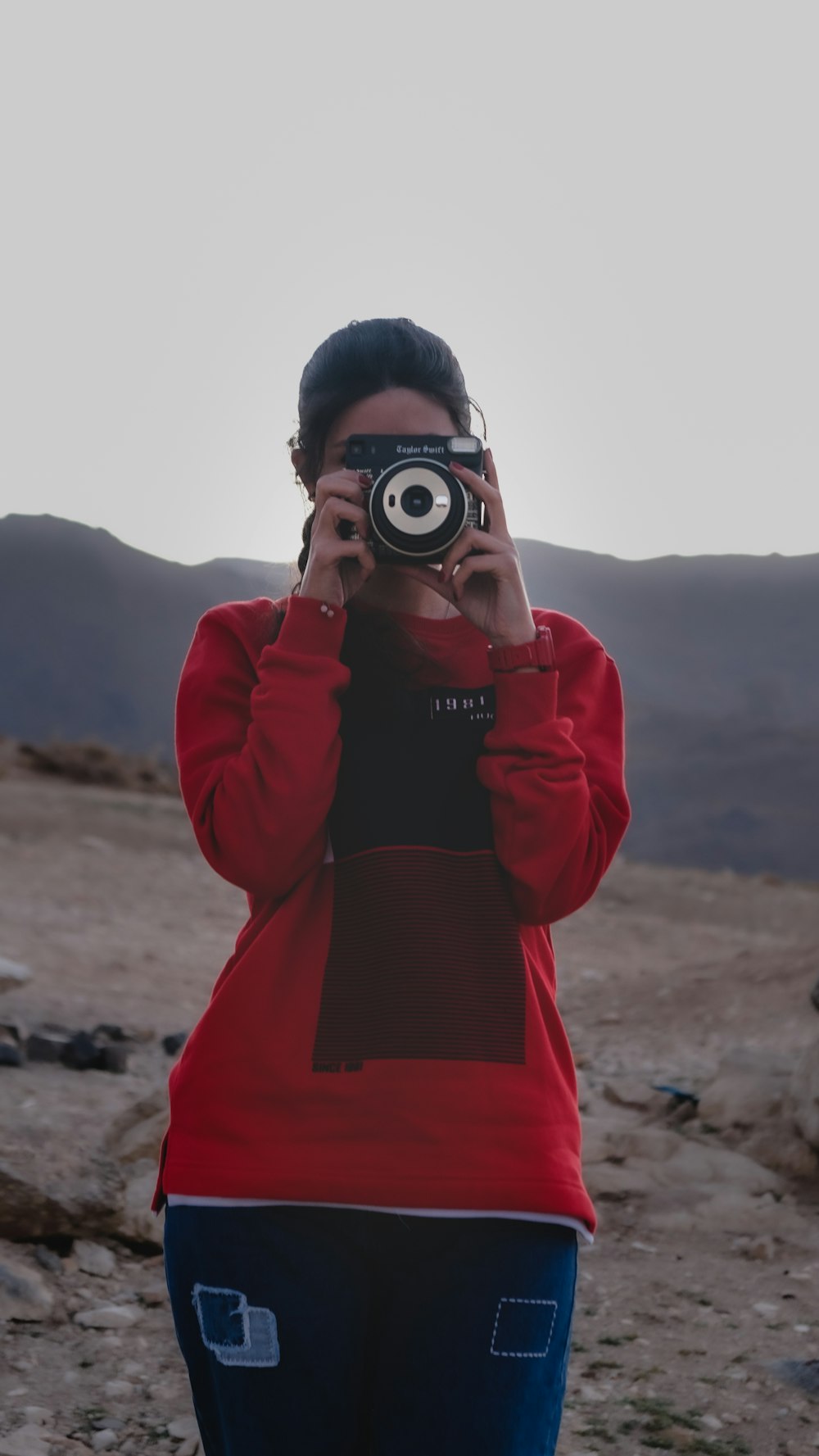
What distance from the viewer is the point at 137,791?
601 inches

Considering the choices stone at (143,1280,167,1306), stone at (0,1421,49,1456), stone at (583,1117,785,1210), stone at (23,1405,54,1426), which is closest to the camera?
stone at (0,1421,49,1456)

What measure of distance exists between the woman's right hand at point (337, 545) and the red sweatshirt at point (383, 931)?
0.04 meters

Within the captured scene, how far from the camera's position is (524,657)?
1.41 metres

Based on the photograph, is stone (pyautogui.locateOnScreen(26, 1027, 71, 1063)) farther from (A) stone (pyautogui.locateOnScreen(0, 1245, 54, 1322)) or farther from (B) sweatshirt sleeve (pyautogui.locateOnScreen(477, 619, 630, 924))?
(B) sweatshirt sleeve (pyautogui.locateOnScreen(477, 619, 630, 924))

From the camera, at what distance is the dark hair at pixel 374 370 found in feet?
4.97

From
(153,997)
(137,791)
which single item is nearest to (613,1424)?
(153,997)

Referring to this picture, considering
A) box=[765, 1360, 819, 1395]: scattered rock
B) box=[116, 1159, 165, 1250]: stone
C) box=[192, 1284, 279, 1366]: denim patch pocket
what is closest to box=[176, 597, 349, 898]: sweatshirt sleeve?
box=[192, 1284, 279, 1366]: denim patch pocket

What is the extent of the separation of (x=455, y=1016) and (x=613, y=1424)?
153 centimetres

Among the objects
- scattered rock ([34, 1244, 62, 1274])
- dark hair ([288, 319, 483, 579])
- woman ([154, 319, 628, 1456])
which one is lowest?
scattered rock ([34, 1244, 62, 1274])

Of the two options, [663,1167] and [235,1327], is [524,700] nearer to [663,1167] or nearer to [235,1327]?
[235,1327]

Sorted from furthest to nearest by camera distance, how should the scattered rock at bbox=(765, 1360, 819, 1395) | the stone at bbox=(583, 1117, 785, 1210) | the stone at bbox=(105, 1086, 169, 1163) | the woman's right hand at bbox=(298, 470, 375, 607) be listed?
1. the stone at bbox=(583, 1117, 785, 1210)
2. the stone at bbox=(105, 1086, 169, 1163)
3. the scattered rock at bbox=(765, 1360, 819, 1395)
4. the woman's right hand at bbox=(298, 470, 375, 607)

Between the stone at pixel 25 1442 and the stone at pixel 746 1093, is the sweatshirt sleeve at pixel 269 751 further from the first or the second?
the stone at pixel 746 1093

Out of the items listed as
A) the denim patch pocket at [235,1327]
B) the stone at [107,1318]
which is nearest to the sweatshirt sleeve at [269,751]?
the denim patch pocket at [235,1327]

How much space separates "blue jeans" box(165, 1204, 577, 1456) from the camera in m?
1.23
